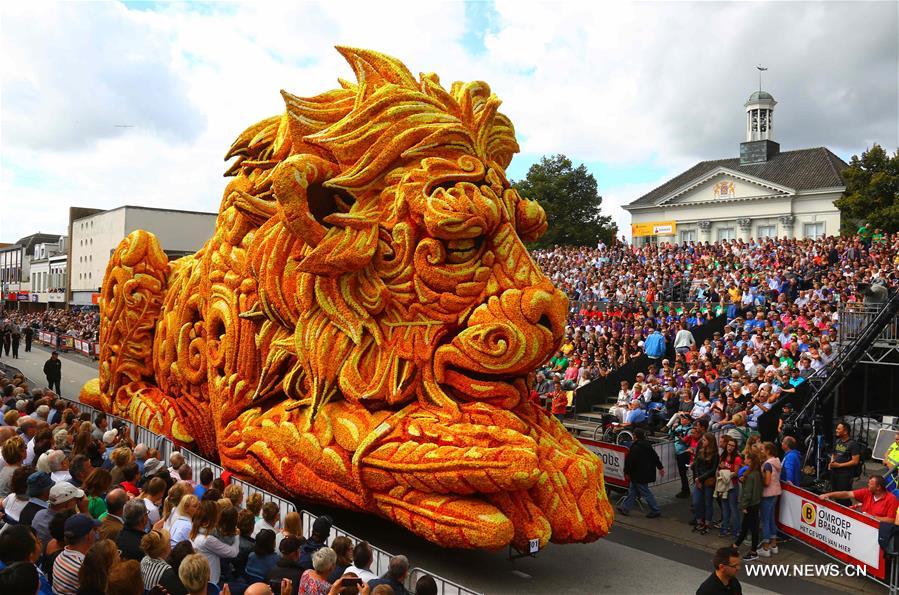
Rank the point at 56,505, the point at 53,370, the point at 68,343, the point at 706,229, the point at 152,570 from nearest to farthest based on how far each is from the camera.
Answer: the point at 152,570 < the point at 56,505 < the point at 53,370 < the point at 68,343 < the point at 706,229

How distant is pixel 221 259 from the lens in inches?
382

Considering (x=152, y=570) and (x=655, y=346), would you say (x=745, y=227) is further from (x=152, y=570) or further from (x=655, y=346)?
(x=152, y=570)

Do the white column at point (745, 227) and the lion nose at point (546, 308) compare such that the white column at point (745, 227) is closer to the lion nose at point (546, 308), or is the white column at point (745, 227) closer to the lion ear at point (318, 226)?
the lion nose at point (546, 308)

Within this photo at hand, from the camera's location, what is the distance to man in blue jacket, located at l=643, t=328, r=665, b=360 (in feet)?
54.2

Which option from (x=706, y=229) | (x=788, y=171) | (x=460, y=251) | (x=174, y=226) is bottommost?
(x=460, y=251)

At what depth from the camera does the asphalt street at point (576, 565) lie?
7531mm

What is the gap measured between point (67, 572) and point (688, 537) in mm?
7683

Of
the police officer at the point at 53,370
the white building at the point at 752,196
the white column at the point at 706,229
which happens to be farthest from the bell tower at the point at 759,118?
the police officer at the point at 53,370

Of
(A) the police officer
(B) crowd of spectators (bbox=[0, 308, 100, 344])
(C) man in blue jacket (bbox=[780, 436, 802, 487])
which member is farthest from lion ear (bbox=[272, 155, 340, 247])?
(B) crowd of spectators (bbox=[0, 308, 100, 344])

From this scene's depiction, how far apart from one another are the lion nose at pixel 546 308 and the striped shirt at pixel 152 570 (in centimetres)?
414

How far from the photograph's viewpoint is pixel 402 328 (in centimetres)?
775

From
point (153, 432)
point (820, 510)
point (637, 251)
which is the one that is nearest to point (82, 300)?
point (637, 251)

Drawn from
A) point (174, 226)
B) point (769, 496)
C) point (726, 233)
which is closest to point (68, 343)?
point (174, 226)

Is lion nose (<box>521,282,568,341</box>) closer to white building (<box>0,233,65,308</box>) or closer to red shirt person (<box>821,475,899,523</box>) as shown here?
red shirt person (<box>821,475,899,523</box>)
